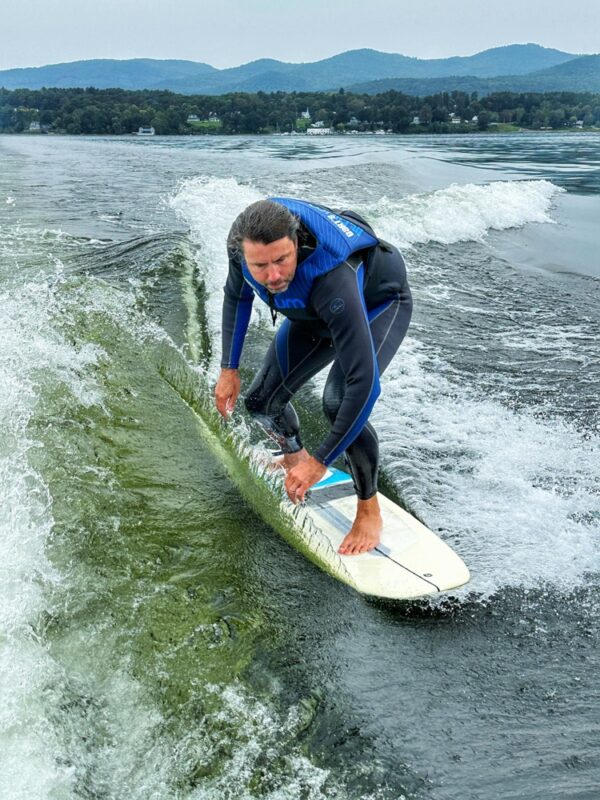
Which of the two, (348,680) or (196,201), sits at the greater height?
(196,201)

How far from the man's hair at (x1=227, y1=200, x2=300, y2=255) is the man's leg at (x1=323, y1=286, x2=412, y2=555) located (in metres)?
→ 0.89

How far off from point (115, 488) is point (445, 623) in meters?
2.27

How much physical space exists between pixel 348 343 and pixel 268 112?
60.5 meters

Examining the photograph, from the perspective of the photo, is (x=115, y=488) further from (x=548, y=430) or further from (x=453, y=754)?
(x=548, y=430)

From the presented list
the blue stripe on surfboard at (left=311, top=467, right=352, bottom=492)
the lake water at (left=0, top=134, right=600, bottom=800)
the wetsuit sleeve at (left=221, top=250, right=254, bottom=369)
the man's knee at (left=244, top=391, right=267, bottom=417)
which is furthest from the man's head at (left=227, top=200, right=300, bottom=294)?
the blue stripe on surfboard at (left=311, top=467, right=352, bottom=492)

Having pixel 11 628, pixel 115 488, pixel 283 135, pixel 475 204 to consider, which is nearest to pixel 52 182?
pixel 475 204

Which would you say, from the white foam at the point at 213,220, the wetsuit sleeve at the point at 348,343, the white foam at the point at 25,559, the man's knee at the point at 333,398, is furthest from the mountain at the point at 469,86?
the wetsuit sleeve at the point at 348,343

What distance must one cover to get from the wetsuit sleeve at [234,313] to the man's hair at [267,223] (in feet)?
2.50

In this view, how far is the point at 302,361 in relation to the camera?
179 inches

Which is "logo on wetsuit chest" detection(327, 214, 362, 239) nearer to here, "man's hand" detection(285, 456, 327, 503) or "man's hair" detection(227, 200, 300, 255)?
"man's hair" detection(227, 200, 300, 255)

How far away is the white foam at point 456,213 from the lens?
47.2 feet

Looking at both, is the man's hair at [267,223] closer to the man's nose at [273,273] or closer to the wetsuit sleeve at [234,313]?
the man's nose at [273,273]

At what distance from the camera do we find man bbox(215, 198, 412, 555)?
3537mm

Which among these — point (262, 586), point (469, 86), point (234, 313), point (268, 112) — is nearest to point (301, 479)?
point (262, 586)
